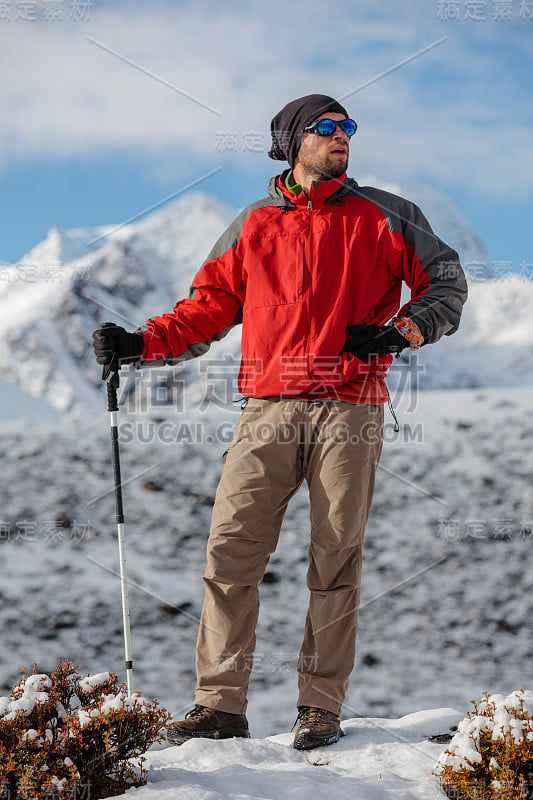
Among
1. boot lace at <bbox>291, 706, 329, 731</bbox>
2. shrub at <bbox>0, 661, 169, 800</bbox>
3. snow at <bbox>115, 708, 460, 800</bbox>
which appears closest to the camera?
shrub at <bbox>0, 661, 169, 800</bbox>

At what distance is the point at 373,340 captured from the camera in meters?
3.27

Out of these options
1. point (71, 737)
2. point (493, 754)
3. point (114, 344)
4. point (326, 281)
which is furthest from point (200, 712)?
point (326, 281)

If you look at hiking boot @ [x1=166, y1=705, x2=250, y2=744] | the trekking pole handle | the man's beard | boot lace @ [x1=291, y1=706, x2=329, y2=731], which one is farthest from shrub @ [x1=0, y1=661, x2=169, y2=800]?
the man's beard

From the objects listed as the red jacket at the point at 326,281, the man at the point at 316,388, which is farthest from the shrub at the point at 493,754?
the red jacket at the point at 326,281

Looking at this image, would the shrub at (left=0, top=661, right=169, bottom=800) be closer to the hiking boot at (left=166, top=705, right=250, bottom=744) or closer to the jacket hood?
the hiking boot at (left=166, top=705, right=250, bottom=744)

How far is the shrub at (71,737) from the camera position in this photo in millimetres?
2342

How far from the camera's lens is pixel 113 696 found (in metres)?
2.63

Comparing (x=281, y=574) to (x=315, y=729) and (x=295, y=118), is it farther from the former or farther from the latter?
(x=295, y=118)

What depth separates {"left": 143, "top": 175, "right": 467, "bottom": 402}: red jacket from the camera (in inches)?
130

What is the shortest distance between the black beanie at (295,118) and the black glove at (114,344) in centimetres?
108

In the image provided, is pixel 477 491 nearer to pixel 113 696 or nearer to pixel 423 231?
pixel 423 231

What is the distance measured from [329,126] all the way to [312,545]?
1.83 metres

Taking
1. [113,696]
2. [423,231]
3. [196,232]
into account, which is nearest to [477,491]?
[423,231]

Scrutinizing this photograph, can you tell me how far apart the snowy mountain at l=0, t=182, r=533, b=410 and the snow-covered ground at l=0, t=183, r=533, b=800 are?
5796 cm
